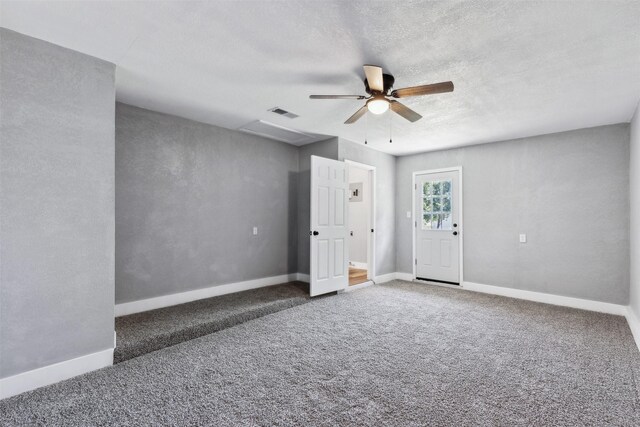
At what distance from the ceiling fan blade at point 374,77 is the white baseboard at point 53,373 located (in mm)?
3096

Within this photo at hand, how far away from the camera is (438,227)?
566 centimetres

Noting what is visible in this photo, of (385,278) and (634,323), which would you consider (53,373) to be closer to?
(385,278)

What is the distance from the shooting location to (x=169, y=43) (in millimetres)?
2322

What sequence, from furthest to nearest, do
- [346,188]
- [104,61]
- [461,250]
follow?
[461,250] → [346,188] → [104,61]

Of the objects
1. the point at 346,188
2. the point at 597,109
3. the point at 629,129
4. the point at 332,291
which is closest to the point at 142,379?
the point at 332,291

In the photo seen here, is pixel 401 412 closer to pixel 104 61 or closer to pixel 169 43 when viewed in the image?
pixel 169 43

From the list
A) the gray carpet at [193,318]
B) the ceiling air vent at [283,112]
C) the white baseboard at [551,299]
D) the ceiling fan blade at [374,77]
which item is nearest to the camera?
the ceiling fan blade at [374,77]

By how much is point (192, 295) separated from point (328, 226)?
6.99 feet

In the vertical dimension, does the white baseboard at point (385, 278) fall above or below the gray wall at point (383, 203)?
below

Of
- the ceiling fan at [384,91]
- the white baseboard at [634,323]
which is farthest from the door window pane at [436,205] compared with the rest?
the ceiling fan at [384,91]

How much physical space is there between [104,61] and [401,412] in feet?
11.5

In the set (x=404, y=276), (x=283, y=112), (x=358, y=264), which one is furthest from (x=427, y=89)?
(x=358, y=264)

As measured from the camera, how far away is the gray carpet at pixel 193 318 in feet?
9.24

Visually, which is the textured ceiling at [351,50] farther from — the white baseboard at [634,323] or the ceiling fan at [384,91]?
the white baseboard at [634,323]
